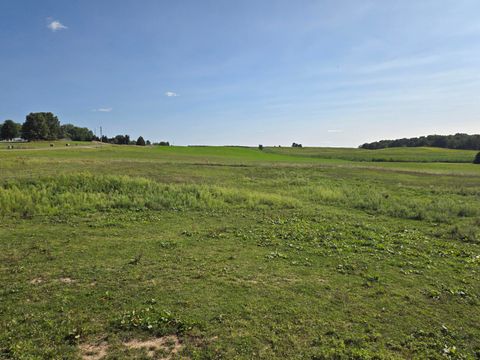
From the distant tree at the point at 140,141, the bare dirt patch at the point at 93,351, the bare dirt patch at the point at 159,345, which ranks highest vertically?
the distant tree at the point at 140,141

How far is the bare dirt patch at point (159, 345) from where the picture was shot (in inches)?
195

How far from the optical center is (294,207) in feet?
61.6

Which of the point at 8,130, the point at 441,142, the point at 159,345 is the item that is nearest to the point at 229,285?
the point at 159,345

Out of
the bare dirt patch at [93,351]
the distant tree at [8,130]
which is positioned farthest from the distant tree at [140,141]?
the bare dirt patch at [93,351]

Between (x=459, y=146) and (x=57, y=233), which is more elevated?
(x=459, y=146)

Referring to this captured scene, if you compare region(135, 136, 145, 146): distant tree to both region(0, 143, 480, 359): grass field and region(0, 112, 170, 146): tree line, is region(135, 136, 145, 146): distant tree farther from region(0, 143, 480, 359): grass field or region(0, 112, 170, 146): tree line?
region(0, 143, 480, 359): grass field

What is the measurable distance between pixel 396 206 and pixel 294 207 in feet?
23.1

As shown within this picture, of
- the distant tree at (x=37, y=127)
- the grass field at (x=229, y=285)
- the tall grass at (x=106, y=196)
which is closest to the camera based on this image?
the grass field at (x=229, y=285)

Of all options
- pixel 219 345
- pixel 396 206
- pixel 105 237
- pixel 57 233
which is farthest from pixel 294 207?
pixel 219 345

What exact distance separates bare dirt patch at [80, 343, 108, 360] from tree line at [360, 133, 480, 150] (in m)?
146

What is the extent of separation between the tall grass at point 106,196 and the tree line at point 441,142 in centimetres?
13402

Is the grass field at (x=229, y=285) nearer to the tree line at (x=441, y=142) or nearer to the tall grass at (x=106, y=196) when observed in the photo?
the tall grass at (x=106, y=196)

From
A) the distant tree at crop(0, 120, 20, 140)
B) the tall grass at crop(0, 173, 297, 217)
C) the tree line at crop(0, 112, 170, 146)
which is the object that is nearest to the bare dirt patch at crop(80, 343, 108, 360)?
the tall grass at crop(0, 173, 297, 217)

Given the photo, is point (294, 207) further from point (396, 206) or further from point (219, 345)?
point (219, 345)
